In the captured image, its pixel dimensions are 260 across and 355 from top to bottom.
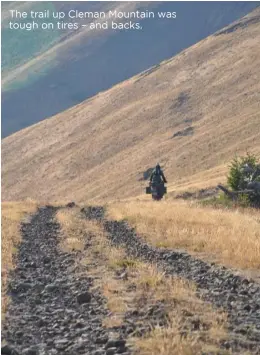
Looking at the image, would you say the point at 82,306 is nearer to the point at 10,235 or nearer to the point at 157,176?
the point at 10,235

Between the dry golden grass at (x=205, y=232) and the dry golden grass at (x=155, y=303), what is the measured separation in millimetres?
2152

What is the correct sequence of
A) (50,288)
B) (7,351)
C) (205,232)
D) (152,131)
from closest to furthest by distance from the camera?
(7,351) < (50,288) < (205,232) < (152,131)

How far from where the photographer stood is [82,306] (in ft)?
34.6

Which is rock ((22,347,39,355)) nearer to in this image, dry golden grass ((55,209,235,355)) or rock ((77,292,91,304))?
dry golden grass ((55,209,235,355))

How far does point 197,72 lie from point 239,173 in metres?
119

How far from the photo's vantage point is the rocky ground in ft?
26.7

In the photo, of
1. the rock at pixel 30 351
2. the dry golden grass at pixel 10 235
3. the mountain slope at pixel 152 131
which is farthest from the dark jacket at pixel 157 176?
the mountain slope at pixel 152 131

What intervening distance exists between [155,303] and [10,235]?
1195 cm

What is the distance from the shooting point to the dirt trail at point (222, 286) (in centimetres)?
853

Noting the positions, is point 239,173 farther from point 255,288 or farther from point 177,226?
point 255,288

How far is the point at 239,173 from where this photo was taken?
32.5m

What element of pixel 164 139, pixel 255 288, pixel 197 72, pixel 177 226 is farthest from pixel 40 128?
pixel 255 288

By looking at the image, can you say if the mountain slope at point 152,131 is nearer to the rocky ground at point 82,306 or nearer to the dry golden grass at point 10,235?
the dry golden grass at point 10,235

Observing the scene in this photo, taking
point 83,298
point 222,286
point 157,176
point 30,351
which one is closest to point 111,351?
point 30,351
